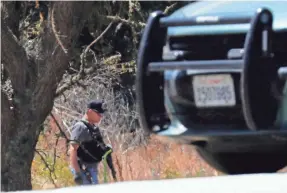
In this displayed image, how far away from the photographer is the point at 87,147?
33.1 feet

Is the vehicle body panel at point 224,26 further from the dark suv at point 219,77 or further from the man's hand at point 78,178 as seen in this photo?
the man's hand at point 78,178

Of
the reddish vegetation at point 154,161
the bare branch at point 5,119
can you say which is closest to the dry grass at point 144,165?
the reddish vegetation at point 154,161

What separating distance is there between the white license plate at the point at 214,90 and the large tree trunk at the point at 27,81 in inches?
179

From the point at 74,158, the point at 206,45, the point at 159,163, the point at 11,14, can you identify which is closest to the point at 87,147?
the point at 74,158

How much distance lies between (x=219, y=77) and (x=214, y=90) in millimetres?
92

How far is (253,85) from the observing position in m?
5.17

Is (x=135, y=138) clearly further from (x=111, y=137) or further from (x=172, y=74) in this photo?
(x=172, y=74)

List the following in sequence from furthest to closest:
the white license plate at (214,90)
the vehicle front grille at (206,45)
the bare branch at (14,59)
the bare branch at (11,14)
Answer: the bare branch at (11,14), the bare branch at (14,59), the vehicle front grille at (206,45), the white license plate at (214,90)

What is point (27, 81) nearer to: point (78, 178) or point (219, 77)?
Result: point (78, 178)

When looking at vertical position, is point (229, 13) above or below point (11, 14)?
above

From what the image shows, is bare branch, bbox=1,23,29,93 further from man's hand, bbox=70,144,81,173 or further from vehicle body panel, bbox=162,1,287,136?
vehicle body panel, bbox=162,1,287,136

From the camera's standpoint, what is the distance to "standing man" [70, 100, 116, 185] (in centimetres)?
982

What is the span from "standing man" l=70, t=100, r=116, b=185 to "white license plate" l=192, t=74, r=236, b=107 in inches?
175

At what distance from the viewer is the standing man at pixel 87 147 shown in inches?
387
